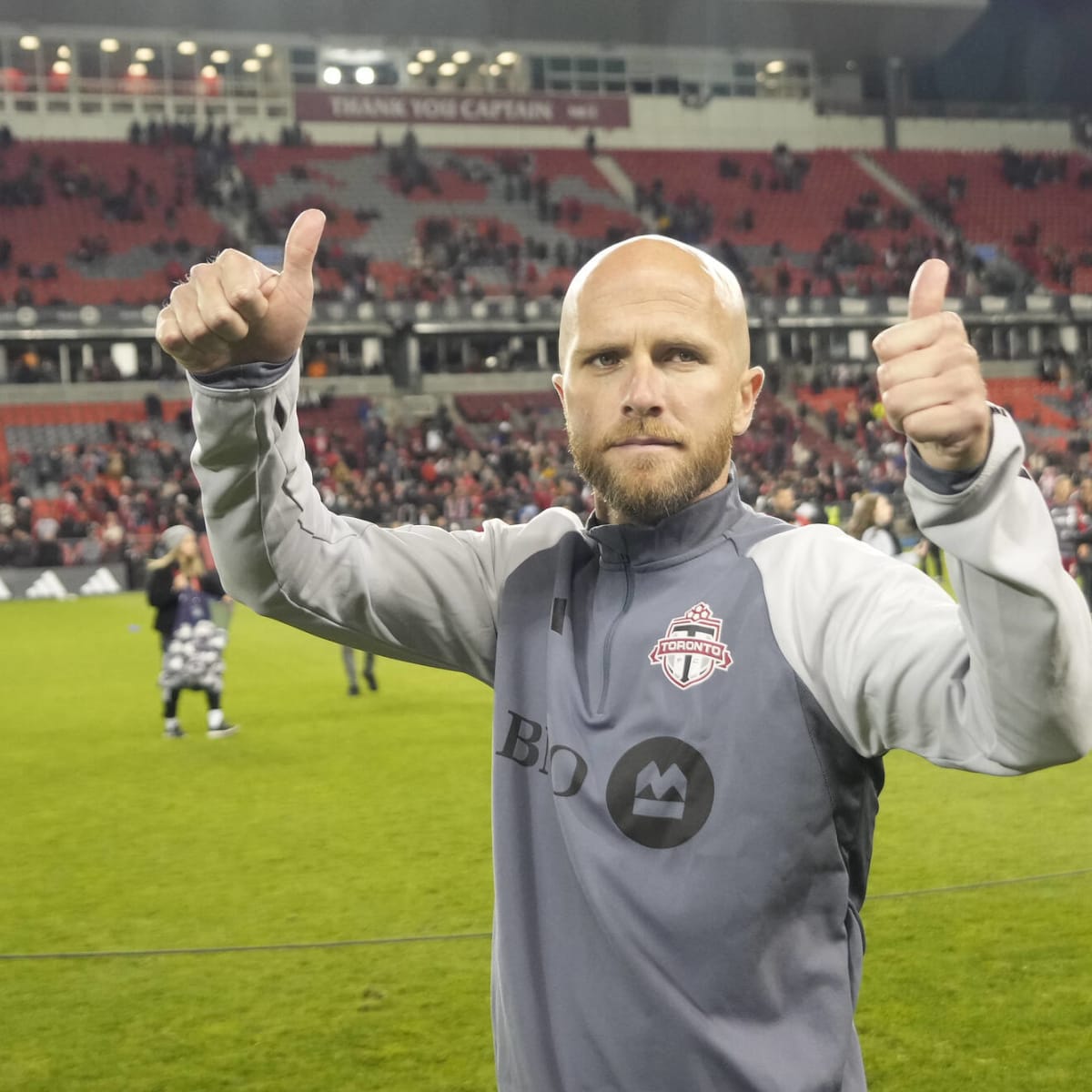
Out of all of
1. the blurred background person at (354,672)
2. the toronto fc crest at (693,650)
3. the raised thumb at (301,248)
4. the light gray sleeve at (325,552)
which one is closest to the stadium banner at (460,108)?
the blurred background person at (354,672)

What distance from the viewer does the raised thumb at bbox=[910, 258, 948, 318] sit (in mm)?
1746

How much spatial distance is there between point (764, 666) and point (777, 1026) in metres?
0.52

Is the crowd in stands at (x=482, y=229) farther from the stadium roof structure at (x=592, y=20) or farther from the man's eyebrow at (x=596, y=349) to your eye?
the man's eyebrow at (x=596, y=349)

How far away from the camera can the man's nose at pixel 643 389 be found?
7.34ft

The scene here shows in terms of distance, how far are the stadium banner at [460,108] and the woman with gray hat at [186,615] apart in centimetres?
3957

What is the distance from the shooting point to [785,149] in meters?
51.9

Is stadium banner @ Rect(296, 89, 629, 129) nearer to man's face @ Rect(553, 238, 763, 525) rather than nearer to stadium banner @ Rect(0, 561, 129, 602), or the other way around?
stadium banner @ Rect(0, 561, 129, 602)

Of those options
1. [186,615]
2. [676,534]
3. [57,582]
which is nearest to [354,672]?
[186,615]

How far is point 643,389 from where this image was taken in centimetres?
224

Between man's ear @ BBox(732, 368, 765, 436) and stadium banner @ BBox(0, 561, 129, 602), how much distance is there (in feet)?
88.3

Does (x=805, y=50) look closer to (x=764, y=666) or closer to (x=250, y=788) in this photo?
(x=250, y=788)

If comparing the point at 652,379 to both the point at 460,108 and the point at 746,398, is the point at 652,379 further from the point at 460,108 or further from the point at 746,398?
the point at 460,108

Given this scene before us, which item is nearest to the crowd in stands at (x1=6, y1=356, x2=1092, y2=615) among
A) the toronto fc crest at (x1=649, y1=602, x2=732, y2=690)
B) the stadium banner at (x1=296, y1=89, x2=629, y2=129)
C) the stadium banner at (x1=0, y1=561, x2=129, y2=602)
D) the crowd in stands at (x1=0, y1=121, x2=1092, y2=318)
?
the stadium banner at (x1=0, y1=561, x2=129, y2=602)

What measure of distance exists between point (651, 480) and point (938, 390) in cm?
65
